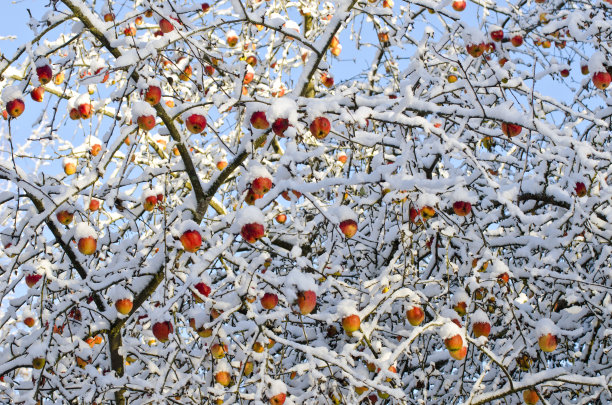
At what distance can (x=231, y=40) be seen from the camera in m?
4.21

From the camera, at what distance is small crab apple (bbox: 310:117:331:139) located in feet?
7.11

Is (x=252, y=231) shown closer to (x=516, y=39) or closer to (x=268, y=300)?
(x=268, y=300)

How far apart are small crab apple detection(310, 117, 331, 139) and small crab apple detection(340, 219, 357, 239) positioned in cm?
40

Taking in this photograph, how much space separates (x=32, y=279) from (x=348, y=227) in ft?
5.52

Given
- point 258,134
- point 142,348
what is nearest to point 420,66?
point 258,134

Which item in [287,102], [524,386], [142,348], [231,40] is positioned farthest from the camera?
[231,40]

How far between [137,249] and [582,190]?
2.27 metres

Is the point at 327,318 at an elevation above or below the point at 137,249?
below

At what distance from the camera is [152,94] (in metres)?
2.45

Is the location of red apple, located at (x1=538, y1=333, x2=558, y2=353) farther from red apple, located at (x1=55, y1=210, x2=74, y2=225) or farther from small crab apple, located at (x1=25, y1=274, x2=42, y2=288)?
small crab apple, located at (x1=25, y1=274, x2=42, y2=288)

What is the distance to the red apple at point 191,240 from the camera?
236 cm

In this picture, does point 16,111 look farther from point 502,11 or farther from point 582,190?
point 502,11

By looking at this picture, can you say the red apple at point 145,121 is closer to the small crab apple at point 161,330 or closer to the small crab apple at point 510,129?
the small crab apple at point 161,330

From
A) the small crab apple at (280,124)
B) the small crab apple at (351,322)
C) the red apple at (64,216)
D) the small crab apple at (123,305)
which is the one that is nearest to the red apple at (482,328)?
the small crab apple at (351,322)
